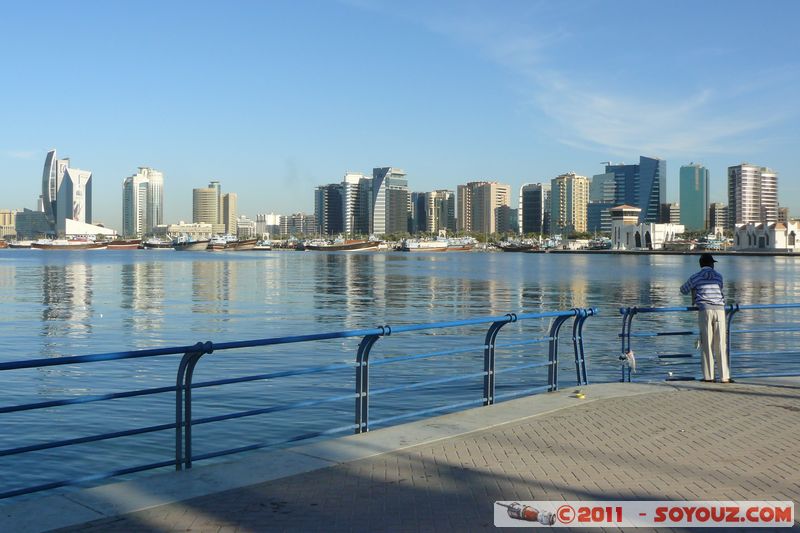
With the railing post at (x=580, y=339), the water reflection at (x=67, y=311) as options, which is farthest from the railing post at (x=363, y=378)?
the water reflection at (x=67, y=311)

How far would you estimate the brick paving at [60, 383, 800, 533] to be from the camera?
19.5 ft

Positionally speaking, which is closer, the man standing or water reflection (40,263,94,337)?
the man standing

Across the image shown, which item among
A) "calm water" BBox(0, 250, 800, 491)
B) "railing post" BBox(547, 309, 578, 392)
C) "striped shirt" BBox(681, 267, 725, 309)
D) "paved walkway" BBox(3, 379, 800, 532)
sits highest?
"striped shirt" BBox(681, 267, 725, 309)

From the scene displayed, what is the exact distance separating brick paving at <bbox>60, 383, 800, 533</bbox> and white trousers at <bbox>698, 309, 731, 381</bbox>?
241 cm

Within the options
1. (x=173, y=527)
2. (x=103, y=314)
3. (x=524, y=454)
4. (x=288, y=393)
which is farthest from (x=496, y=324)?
(x=103, y=314)

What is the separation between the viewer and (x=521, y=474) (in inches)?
281

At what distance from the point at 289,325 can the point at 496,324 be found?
2369cm

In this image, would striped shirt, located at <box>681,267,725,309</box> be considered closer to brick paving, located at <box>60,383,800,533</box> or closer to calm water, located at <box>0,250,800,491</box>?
brick paving, located at <box>60,383,800,533</box>

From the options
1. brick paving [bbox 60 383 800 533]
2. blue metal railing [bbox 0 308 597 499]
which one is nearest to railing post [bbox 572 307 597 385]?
blue metal railing [bbox 0 308 597 499]

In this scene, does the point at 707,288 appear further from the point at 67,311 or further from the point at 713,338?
the point at 67,311

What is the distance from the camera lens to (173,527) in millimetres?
5730

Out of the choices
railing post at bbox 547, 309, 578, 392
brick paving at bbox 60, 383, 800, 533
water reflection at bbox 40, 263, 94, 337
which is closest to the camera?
brick paving at bbox 60, 383, 800, 533

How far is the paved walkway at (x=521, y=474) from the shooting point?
19.5ft

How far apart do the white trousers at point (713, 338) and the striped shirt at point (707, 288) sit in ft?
0.39
